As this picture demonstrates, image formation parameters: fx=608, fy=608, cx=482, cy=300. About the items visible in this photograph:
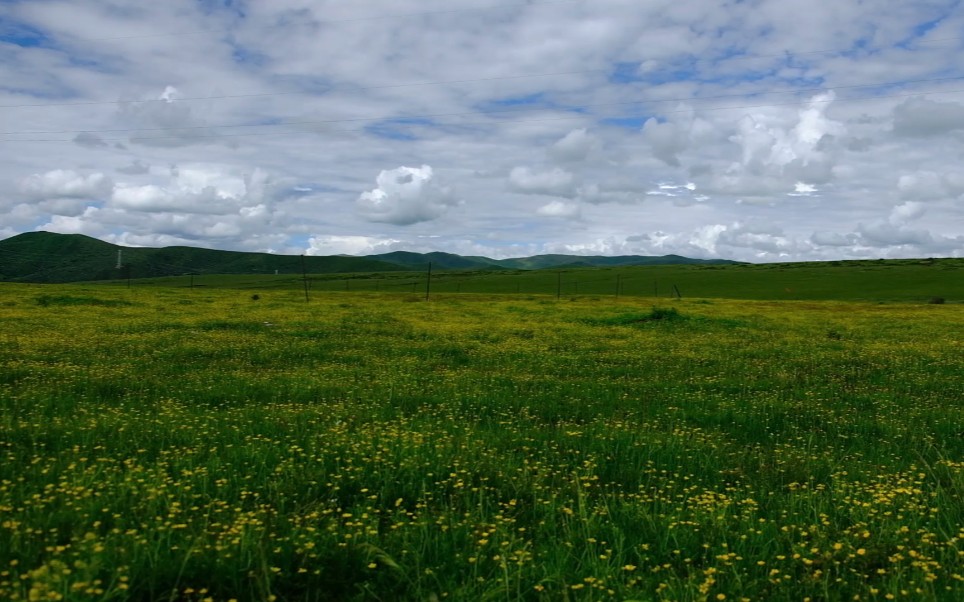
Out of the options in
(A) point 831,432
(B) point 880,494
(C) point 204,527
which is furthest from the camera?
(A) point 831,432

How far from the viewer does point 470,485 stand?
624 centimetres

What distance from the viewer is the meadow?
14.3ft

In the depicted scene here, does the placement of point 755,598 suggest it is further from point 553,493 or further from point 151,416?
point 151,416

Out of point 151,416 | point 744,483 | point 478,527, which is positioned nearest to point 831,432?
point 744,483

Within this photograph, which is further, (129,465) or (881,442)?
(881,442)

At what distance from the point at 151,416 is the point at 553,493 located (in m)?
6.45

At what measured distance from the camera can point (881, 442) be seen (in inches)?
358

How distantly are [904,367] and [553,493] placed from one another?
16.1 metres

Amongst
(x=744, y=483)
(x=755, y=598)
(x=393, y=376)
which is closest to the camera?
(x=755, y=598)

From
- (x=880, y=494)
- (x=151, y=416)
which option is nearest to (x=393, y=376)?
(x=151, y=416)

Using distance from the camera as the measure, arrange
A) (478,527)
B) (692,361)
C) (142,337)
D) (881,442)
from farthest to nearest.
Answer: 1. (142,337)
2. (692,361)
3. (881,442)
4. (478,527)

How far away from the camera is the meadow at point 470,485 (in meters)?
4.34

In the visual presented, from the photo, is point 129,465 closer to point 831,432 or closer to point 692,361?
point 831,432

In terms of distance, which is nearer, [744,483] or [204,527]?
[204,527]
